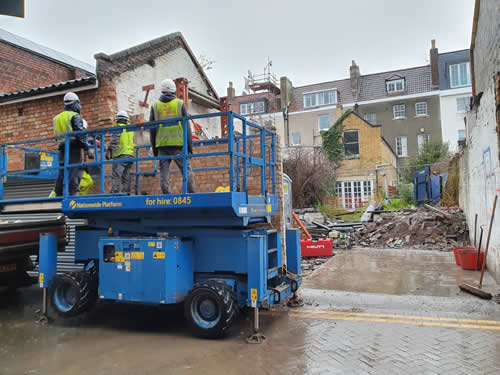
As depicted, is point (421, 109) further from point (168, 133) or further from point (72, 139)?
point (72, 139)

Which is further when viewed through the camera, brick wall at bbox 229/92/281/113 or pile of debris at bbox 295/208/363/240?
brick wall at bbox 229/92/281/113

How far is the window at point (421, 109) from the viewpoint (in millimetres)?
34719

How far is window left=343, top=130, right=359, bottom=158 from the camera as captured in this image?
3052 centimetres

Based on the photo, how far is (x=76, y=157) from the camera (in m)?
6.91

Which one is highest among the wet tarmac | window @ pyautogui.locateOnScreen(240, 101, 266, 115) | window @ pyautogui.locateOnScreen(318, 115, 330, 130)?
window @ pyautogui.locateOnScreen(240, 101, 266, 115)

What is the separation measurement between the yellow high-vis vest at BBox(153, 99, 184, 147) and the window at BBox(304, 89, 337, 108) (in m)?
33.4

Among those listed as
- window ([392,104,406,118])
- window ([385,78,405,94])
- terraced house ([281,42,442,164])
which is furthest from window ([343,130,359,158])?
window ([385,78,405,94])

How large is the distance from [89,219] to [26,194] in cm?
401

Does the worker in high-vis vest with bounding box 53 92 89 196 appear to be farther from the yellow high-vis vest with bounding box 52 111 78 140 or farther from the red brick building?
the red brick building

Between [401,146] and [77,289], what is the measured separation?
3407 centimetres

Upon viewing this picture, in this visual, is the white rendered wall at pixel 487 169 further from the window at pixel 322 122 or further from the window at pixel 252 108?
the window at pixel 252 108

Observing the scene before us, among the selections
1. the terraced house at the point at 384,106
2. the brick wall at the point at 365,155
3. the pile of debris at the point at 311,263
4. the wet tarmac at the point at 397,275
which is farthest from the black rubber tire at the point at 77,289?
the terraced house at the point at 384,106

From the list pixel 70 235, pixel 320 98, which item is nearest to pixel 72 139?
pixel 70 235

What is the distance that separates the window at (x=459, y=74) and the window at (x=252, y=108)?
16.9 meters
